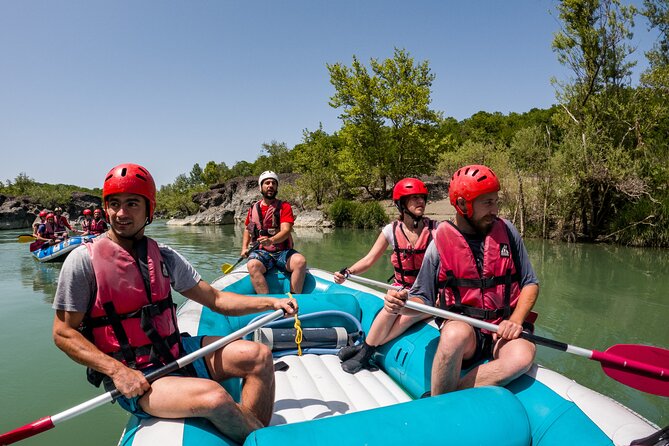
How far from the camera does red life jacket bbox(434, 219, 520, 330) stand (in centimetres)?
229

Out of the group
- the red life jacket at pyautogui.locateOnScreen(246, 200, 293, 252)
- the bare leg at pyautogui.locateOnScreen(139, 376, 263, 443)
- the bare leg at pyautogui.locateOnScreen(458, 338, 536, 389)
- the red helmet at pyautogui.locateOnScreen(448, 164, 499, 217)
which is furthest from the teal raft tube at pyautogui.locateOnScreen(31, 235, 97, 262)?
the bare leg at pyautogui.locateOnScreen(458, 338, 536, 389)

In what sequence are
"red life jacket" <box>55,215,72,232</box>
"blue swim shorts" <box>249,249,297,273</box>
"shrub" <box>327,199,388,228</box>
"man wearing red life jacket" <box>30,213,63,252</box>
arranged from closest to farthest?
"blue swim shorts" <box>249,249,297,273</box>, "man wearing red life jacket" <box>30,213,63,252</box>, "red life jacket" <box>55,215,72,232</box>, "shrub" <box>327,199,388,228</box>

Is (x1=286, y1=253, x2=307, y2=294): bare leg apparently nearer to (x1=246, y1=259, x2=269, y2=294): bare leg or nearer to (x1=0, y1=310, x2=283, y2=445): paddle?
(x1=246, y1=259, x2=269, y2=294): bare leg

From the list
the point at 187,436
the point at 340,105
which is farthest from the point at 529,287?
the point at 340,105

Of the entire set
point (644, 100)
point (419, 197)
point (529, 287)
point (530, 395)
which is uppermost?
point (644, 100)

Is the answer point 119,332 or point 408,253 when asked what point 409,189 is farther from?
point 119,332

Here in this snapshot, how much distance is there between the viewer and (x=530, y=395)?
6.47 feet

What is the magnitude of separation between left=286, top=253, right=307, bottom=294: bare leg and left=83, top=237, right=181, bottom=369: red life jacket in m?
2.63

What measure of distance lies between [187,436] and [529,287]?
1845mm

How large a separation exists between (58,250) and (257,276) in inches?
351

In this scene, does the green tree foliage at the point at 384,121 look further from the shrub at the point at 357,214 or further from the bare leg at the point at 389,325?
the bare leg at the point at 389,325

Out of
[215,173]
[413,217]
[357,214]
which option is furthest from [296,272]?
[215,173]

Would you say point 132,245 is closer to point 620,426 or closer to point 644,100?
point 620,426

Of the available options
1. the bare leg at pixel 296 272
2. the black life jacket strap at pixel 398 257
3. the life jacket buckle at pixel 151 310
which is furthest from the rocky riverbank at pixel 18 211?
the life jacket buckle at pixel 151 310
